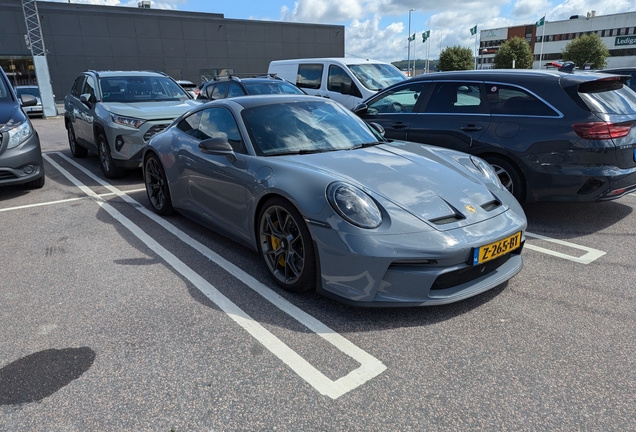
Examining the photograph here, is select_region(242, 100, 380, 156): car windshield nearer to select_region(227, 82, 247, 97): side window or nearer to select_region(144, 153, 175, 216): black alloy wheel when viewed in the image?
select_region(144, 153, 175, 216): black alloy wheel

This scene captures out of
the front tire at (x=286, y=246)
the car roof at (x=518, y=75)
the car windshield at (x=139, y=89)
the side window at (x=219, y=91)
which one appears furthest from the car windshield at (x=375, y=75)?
the front tire at (x=286, y=246)

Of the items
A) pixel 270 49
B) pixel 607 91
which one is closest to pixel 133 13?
pixel 270 49

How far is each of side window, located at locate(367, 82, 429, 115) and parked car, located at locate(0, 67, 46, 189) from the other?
471 centimetres

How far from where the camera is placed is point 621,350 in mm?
2650

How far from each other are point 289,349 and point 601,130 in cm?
369

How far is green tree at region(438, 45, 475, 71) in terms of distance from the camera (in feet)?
216

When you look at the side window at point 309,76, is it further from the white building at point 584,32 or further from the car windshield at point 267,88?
the white building at point 584,32

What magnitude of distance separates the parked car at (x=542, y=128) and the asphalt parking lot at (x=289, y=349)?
65cm

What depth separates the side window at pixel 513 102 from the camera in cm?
484

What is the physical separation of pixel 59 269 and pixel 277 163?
2141 millimetres

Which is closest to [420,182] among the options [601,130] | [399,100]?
[601,130]

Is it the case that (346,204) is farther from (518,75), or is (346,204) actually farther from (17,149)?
(17,149)

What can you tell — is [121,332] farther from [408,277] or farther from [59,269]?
[408,277]

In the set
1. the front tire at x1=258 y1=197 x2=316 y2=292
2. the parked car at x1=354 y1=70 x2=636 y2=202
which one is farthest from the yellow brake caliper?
the parked car at x1=354 y1=70 x2=636 y2=202
